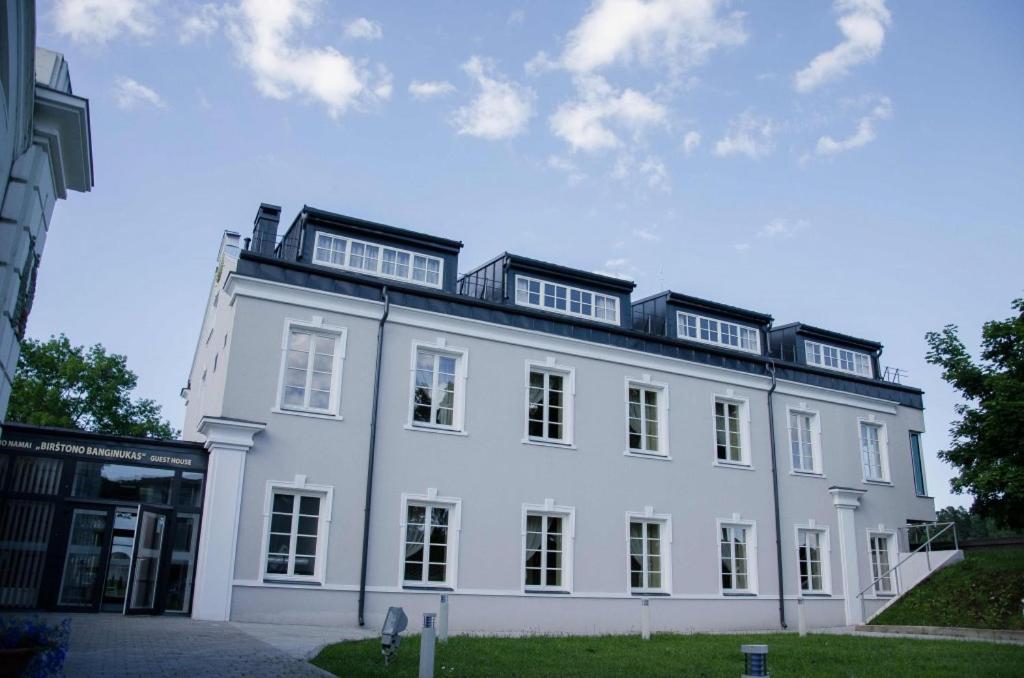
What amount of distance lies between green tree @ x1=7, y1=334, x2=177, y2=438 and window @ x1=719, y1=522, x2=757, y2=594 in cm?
2834

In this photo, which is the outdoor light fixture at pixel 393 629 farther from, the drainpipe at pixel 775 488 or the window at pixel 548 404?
the drainpipe at pixel 775 488

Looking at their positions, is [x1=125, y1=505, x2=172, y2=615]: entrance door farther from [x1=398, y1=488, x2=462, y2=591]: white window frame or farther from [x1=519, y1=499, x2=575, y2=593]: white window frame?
[x1=519, y1=499, x2=575, y2=593]: white window frame

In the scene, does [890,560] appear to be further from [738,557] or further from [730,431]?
[730,431]

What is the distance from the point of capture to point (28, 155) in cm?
970

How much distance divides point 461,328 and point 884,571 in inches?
594

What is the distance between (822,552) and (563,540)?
8.79 m

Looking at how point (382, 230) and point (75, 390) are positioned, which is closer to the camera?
point (382, 230)

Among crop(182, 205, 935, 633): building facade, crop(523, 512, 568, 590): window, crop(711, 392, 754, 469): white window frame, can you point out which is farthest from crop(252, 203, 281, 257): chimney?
crop(711, 392, 754, 469): white window frame

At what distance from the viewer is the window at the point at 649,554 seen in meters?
20.4

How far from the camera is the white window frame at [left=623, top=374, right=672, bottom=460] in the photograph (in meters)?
21.2

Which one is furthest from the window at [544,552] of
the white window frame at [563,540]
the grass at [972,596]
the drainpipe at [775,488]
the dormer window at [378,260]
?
the grass at [972,596]

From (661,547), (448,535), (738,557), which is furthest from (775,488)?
(448,535)

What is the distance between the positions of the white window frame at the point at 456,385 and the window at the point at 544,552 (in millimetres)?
2714

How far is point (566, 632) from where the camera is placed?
61.5 feet
